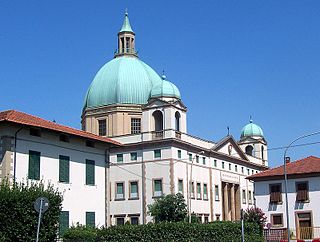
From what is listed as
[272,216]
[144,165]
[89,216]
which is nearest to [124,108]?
→ [144,165]

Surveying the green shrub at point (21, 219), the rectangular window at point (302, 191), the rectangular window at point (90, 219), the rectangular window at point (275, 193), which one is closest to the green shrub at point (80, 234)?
the rectangular window at point (90, 219)

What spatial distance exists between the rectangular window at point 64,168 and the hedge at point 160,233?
13.6ft

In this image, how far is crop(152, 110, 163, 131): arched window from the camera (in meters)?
66.9

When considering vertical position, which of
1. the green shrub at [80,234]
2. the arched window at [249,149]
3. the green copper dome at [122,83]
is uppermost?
the green copper dome at [122,83]

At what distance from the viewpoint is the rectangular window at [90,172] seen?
43.6m

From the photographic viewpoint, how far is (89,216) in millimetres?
43562

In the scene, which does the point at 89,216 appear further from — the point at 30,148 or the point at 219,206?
the point at 219,206

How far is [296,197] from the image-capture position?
2095 inches

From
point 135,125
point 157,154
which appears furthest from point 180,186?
point 135,125

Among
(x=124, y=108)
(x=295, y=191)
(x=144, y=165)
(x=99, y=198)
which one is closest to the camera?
(x=99, y=198)

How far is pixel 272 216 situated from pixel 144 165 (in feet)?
57.2

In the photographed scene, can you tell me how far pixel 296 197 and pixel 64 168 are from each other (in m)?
23.3

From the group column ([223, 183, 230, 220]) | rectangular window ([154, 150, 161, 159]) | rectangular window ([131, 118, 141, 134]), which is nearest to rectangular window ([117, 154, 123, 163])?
rectangular window ([154, 150, 161, 159])

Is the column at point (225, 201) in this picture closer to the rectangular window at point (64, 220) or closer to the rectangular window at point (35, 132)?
the rectangular window at point (64, 220)
